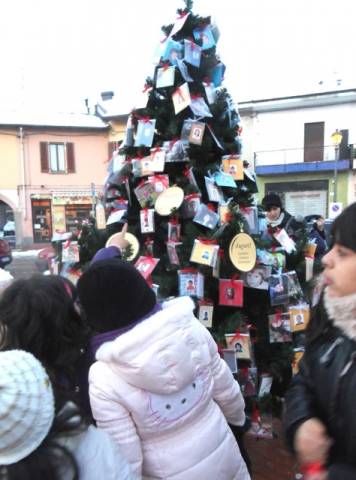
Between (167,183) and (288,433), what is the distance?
6.06 feet

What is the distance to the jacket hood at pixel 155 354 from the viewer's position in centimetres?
126

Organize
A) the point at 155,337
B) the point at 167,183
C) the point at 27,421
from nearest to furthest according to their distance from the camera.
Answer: the point at 27,421
the point at 155,337
the point at 167,183

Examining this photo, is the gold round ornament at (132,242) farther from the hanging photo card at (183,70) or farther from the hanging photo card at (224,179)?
the hanging photo card at (183,70)

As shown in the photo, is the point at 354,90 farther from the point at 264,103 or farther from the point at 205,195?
the point at 205,195

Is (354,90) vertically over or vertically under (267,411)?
over

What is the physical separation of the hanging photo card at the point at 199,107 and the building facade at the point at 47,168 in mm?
19802

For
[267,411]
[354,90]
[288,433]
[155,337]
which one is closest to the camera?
[288,433]

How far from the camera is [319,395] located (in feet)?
3.73

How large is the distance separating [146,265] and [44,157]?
70.6ft

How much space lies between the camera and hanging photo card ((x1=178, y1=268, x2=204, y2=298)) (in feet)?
8.13

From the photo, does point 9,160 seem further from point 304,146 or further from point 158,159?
point 158,159

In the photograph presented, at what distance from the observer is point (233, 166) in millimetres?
2816

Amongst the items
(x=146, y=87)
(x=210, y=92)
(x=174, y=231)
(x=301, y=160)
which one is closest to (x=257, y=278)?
(x=174, y=231)

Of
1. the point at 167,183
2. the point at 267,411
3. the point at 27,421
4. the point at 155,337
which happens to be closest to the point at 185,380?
the point at 155,337
